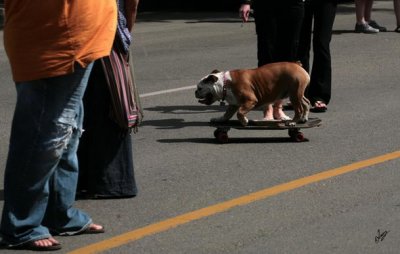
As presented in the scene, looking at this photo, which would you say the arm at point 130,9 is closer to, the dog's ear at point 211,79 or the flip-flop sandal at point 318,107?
the dog's ear at point 211,79

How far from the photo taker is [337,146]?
28.4 feet

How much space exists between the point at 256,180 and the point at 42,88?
7.65ft

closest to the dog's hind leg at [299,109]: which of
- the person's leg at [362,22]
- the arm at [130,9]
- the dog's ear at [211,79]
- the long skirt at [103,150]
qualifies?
the dog's ear at [211,79]

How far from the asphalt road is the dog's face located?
382 millimetres

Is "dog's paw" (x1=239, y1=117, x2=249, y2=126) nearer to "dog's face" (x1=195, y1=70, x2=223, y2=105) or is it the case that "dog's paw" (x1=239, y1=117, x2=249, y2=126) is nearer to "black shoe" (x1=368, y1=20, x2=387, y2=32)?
"dog's face" (x1=195, y1=70, x2=223, y2=105)

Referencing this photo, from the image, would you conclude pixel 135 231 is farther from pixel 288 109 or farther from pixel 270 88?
pixel 288 109

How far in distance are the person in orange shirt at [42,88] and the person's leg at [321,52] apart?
185 inches

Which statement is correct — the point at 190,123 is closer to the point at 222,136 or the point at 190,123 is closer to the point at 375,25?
the point at 222,136

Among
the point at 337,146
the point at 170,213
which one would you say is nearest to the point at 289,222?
the point at 170,213

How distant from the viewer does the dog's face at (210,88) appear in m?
8.65

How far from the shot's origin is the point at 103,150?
22.6 ft

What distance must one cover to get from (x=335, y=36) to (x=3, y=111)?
7103 millimetres

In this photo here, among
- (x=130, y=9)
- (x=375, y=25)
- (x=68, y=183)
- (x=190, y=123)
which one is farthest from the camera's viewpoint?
(x=375, y=25)

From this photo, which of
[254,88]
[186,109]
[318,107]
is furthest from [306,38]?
[254,88]
